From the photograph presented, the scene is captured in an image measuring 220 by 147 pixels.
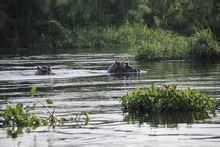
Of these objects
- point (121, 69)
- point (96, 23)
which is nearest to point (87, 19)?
point (96, 23)

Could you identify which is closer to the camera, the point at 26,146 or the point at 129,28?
the point at 26,146

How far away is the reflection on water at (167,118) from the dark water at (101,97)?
0.06m

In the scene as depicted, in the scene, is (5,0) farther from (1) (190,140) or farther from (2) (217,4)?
(1) (190,140)

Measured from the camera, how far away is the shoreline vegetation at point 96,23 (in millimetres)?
85750

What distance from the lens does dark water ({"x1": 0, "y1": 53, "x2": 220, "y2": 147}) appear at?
19391mm

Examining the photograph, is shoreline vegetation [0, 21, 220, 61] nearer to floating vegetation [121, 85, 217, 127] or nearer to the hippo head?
the hippo head

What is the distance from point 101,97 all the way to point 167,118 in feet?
23.9

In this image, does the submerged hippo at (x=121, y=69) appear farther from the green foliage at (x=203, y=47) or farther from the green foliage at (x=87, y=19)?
the green foliage at (x=87, y=19)

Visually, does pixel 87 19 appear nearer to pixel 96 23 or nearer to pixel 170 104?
pixel 96 23

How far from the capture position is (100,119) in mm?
23359

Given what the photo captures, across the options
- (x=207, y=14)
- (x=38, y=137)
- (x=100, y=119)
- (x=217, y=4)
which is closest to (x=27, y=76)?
(x=100, y=119)

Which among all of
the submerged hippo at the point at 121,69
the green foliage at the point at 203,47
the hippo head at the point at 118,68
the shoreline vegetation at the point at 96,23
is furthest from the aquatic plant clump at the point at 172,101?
the shoreline vegetation at the point at 96,23

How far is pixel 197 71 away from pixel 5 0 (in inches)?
2119

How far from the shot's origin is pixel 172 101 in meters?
24.1
